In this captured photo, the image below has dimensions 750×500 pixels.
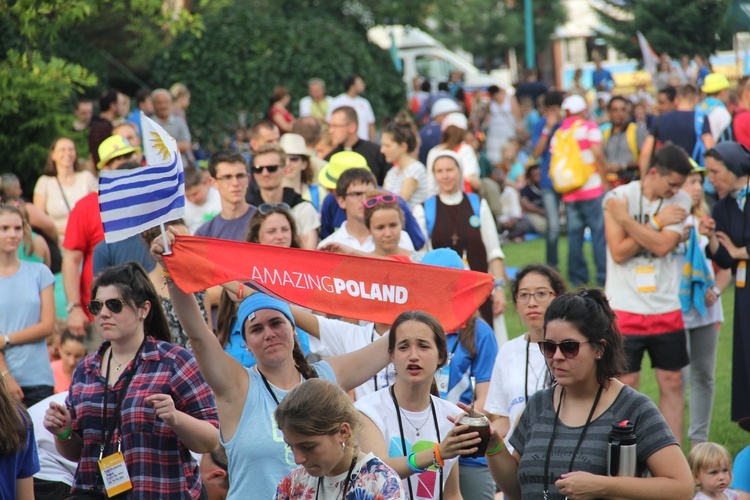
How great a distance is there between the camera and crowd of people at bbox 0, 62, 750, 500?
4.38 meters

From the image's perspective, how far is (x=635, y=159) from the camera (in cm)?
1575

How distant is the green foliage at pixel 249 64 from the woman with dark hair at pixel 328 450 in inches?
731

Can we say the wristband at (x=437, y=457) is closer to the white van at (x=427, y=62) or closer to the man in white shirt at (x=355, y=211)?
the man in white shirt at (x=355, y=211)

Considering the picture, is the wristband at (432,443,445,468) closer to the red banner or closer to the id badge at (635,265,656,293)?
the red banner

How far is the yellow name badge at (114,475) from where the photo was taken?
516 cm

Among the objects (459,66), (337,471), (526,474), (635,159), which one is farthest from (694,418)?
(459,66)

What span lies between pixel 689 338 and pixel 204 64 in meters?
16.2

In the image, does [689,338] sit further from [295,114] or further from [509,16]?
[509,16]

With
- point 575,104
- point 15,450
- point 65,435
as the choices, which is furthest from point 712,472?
point 575,104

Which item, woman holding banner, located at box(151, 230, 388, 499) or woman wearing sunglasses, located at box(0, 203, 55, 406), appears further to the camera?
woman wearing sunglasses, located at box(0, 203, 55, 406)

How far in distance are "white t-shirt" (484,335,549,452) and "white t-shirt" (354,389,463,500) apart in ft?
3.29

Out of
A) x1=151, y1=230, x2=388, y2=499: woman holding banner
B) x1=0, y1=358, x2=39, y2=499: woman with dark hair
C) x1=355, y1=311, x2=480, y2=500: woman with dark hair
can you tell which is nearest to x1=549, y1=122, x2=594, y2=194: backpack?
x1=355, y1=311, x2=480, y2=500: woman with dark hair

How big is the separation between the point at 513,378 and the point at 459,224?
328 cm

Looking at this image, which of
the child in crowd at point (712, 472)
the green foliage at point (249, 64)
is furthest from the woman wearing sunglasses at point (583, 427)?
the green foliage at point (249, 64)
